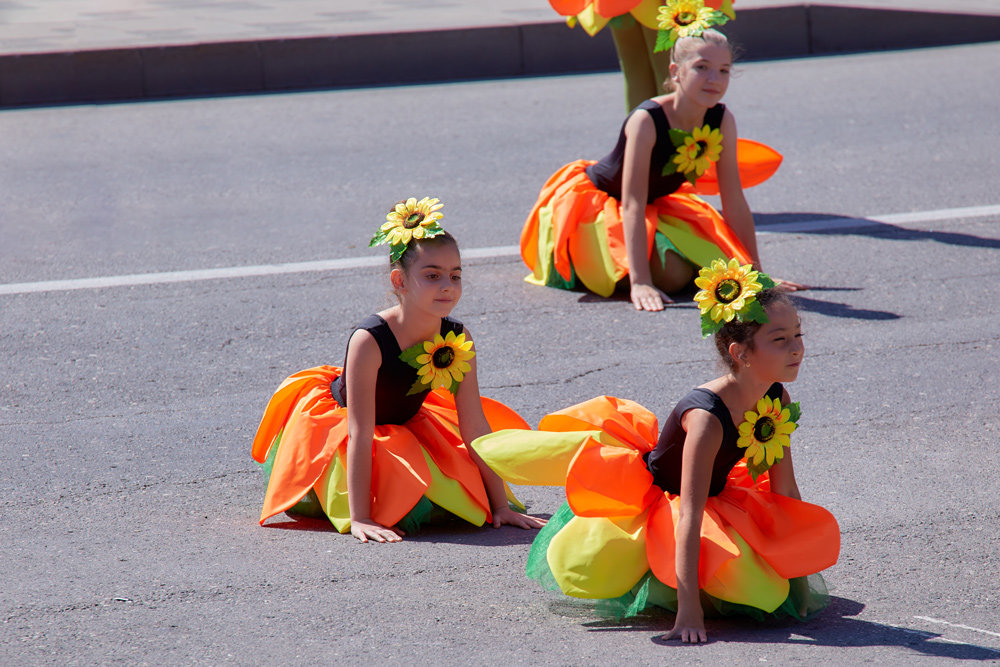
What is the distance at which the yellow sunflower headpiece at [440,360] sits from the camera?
4.08 m

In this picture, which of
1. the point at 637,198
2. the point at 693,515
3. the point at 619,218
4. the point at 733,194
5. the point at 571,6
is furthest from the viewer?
the point at 571,6

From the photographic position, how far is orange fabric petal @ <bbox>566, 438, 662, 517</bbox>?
11.2 ft

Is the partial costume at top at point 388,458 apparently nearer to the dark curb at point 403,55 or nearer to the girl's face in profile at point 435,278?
the girl's face in profile at point 435,278

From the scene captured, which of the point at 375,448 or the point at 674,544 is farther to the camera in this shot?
the point at 375,448

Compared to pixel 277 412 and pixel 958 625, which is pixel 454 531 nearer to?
pixel 277 412

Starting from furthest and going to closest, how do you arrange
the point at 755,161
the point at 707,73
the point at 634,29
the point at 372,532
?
1. the point at 634,29
2. the point at 755,161
3. the point at 707,73
4. the point at 372,532

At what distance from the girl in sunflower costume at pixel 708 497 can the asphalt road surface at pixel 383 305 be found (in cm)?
11

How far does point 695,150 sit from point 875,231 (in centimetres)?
168

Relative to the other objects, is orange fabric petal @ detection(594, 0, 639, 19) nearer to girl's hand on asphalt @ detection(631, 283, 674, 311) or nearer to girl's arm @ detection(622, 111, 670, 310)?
girl's arm @ detection(622, 111, 670, 310)

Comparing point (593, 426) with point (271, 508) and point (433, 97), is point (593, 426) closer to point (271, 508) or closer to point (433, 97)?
point (271, 508)

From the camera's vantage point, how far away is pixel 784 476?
3547 millimetres

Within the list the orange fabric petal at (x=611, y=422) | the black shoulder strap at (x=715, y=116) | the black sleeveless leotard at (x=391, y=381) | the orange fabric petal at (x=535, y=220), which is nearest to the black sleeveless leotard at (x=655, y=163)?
the black shoulder strap at (x=715, y=116)

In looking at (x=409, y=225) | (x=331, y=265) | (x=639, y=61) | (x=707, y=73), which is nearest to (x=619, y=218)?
(x=707, y=73)

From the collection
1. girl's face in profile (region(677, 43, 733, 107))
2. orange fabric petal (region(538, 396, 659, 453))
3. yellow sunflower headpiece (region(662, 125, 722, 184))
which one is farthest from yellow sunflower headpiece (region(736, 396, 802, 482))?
yellow sunflower headpiece (region(662, 125, 722, 184))
